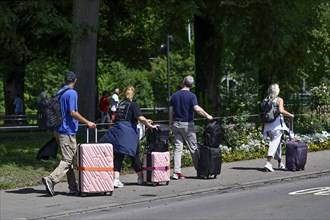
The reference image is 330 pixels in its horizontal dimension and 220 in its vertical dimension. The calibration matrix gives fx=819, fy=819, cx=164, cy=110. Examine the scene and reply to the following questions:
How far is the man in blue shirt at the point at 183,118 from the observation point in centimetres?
1517

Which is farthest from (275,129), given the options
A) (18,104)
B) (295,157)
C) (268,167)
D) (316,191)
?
(18,104)

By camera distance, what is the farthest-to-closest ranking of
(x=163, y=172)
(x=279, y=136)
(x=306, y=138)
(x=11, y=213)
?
(x=306, y=138) → (x=279, y=136) → (x=163, y=172) → (x=11, y=213)

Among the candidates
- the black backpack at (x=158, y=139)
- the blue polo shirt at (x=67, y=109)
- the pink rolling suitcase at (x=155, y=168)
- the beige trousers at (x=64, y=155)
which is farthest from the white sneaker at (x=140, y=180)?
the blue polo shirt at (x=67, y=109)

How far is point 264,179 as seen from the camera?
15.4 metres

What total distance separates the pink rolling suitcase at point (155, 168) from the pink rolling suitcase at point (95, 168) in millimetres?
1411

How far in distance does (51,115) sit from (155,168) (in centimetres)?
242

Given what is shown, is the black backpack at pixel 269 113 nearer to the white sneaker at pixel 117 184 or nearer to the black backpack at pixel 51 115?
the white sneaker at pixel 117 184

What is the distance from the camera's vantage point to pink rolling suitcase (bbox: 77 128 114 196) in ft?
42.0

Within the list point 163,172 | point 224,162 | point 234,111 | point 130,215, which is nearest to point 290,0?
point 234,111

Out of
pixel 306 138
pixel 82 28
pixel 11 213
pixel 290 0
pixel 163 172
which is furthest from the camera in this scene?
pixel 290 0

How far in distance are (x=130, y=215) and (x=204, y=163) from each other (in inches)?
160

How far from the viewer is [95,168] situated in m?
12.8

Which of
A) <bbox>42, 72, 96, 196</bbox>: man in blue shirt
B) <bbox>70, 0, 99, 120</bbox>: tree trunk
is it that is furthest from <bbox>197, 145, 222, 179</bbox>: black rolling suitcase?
<bbox>70, 0, 99, 120</bbox>: tree trunk

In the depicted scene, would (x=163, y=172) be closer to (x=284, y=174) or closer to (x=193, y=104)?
(x=193, y=104)
